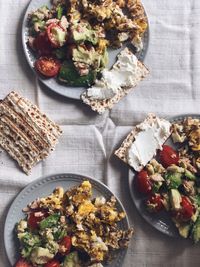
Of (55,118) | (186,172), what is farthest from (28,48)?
(186,172)

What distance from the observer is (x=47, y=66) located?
198cm

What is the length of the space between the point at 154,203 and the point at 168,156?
16 cm

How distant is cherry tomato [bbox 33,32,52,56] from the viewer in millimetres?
1978

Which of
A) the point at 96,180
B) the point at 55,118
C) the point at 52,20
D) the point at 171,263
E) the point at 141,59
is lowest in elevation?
the point at 171,263

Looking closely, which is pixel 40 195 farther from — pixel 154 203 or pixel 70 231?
pixel 154 203

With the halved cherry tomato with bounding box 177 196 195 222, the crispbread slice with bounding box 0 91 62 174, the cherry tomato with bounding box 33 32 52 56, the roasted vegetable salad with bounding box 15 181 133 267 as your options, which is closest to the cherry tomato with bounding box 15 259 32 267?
the roasted vegetable salad with bounding box 15 181 133 267

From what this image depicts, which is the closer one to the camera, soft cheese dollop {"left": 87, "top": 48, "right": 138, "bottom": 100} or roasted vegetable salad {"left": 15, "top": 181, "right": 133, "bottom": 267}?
roasted vegetable salad {"left": 15, "top": 181, "right": 133, "bottom": 267}

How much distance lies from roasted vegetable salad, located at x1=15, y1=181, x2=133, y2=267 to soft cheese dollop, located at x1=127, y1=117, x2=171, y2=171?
0.47 ft

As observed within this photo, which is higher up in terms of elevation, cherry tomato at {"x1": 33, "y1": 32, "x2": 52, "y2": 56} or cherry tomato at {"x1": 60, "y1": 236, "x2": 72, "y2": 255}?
cherry tomato at {"x1": 33, "y1": 32, "x2": 52, "y2": 56}

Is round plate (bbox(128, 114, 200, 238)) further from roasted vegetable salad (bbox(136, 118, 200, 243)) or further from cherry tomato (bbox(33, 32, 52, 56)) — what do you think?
cherry tomato (bbox(33, 32, 52, 56))

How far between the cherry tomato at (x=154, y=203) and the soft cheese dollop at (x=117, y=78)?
354 mm

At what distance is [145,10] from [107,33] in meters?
0.17

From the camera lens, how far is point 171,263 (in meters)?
2.01

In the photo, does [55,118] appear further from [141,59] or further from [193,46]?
[193,46]
